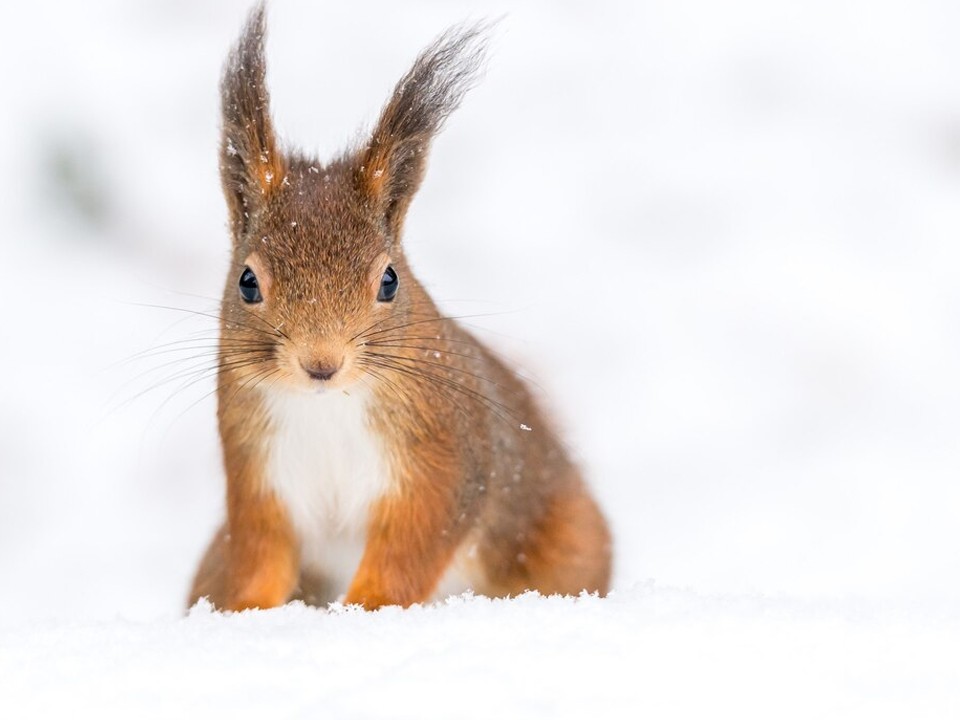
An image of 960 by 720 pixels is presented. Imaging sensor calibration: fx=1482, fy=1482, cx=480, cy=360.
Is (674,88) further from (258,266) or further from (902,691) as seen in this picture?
(902,691)

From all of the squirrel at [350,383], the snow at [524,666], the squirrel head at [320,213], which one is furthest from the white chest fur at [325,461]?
the snow at [524,666]

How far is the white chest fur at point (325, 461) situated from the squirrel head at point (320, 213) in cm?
12

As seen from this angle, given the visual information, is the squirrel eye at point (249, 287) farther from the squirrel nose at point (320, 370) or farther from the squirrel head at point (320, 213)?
the squirrel nose at point (320, 370)

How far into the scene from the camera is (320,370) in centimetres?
200

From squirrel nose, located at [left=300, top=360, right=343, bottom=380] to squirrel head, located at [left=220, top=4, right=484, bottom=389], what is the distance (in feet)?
0.13

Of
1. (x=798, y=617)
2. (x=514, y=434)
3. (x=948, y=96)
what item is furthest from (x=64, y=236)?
(x=798, y=617)

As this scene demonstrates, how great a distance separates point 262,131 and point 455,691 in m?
1.14

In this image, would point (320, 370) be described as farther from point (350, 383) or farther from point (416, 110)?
point (416, 110)

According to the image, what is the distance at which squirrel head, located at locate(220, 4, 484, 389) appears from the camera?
212cm

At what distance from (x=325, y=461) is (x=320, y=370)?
1.06 ft

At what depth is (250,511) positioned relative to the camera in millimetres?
2342

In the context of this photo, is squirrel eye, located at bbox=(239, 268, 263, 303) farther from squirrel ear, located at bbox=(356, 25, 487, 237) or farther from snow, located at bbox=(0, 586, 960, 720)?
snow, located at bbox=(0, 586, 960, 720)

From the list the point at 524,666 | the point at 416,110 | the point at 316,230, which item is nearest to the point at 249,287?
the point at 316,230

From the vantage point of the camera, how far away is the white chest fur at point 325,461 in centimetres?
226
